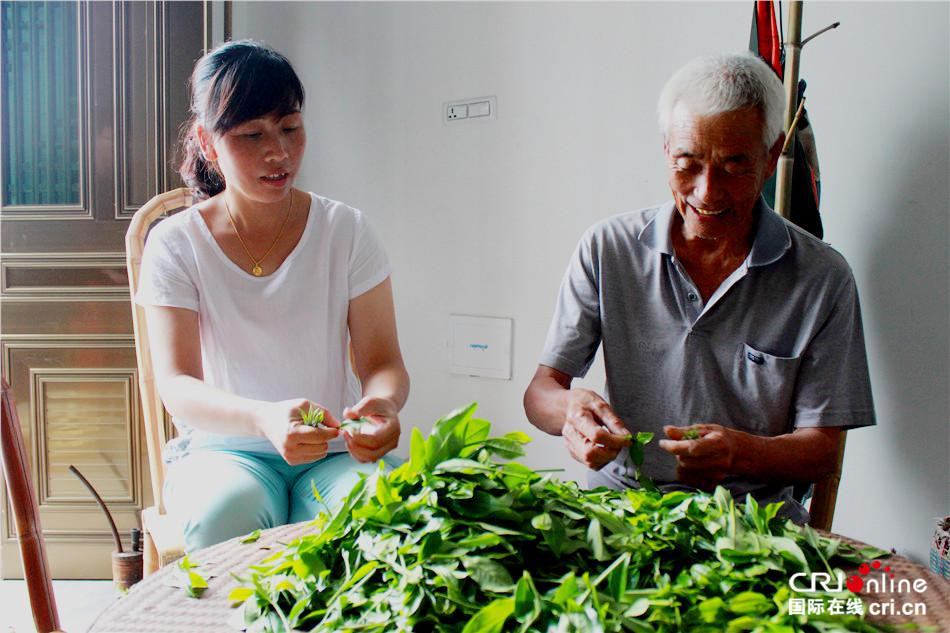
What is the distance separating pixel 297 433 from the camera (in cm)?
128

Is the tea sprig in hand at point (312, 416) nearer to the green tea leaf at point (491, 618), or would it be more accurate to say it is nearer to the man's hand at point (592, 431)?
the man's hand at point (592, 431)

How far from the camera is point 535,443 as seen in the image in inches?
101

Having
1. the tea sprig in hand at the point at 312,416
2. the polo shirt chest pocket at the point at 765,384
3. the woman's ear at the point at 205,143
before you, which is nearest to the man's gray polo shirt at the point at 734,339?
the polo shirt chest pocket at the point at 765,384

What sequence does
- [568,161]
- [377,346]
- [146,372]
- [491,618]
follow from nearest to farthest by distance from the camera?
[491,618] < [377,346] < [146,372] < [568,161]

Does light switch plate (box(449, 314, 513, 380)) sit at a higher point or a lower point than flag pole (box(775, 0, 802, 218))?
lower

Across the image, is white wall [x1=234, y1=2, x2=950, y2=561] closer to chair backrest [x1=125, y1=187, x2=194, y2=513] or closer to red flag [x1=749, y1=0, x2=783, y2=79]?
red flag [x1=749, y1=0, x2=783, y2=79]

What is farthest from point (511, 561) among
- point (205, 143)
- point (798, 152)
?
point (798, 152)

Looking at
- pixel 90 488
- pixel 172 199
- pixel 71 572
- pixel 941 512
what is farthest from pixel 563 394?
pixel 71 572

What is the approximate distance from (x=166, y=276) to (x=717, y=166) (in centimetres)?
98

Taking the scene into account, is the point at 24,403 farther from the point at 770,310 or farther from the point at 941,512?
the point at 941,512

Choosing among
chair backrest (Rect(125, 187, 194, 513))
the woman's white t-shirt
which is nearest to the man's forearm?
the woman's white t-shirt

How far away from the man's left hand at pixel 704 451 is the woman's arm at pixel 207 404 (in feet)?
1.62

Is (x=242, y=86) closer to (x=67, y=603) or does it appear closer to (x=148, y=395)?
(x=148, y=395)

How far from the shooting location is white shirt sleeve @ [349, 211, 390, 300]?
1.70 metres
